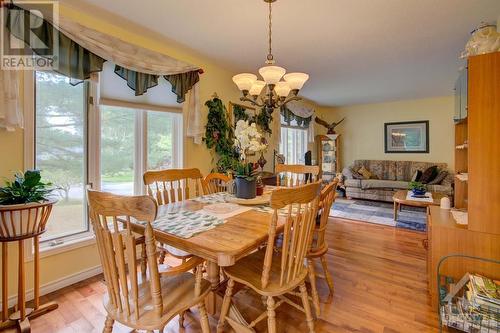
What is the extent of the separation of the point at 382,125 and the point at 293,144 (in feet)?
8.19

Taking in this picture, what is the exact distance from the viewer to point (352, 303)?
1962mm

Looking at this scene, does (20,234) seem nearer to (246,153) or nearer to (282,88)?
(246,153)

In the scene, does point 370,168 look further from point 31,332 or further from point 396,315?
point 31,332

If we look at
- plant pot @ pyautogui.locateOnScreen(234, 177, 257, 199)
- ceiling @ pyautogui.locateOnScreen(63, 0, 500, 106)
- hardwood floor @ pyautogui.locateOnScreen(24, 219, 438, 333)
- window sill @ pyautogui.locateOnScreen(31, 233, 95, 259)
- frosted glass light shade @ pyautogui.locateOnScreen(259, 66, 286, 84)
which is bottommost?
hardwood floor @ pyautogui.locateOnScreen(24, 219, 438, 333)

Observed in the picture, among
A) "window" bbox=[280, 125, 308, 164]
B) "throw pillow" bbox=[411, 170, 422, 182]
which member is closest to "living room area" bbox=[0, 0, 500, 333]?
"throw pillow" bbox=[411, 170, 422, 182]

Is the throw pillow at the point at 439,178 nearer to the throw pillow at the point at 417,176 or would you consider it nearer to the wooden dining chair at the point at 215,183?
the throw pillow at the point at 417,176

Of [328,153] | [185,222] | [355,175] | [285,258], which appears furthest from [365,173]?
[185,222]

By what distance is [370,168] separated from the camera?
20.8ft

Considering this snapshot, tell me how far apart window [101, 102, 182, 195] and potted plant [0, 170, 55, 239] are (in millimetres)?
795

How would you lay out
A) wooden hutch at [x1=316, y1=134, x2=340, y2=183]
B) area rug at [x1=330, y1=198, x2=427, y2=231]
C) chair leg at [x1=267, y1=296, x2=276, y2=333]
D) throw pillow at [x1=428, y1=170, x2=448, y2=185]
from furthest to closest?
1. wooden hutch at [x1=316, y1=134, x2=340, y2=183]
2. throw pillow at [x1=428, y1=170, x2=448, y2=185]
3. area rug at [x1=330, y1=198, x2=427, y2=231]
4. chair leg at [x1=267, y1=296, x2=276, y2=333]

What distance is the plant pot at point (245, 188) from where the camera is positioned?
2103mm

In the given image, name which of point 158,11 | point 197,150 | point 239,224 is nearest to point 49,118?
point 158,11

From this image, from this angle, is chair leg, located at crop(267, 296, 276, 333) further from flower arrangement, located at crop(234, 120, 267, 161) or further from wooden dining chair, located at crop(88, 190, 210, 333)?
flower arrangement, located at crop(234, 120, 267, 161)

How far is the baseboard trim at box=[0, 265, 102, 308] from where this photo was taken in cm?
197
